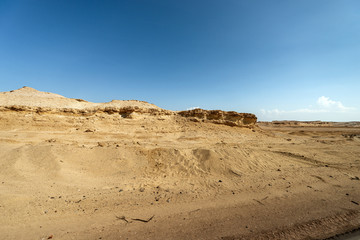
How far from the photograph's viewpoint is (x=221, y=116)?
17.5 meters

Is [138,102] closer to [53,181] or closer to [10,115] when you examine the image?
[10,115]

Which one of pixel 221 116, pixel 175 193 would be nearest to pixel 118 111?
pixel 221 116

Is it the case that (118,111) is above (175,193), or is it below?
above

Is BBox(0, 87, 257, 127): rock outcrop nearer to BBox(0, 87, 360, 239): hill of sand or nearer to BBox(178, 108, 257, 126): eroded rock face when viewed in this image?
BBox(178, 108, 257, 126): eroded rock face

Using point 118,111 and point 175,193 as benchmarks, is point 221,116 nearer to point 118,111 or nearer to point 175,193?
point 118,111

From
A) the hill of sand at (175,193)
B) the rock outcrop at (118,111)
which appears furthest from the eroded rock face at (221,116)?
the hill of sand at (175,193)

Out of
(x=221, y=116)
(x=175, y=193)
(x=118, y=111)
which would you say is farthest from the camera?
(x=221, y=116)

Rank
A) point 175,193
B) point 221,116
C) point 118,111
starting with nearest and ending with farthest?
1. point 175,193
2. point 118,111
3. point 221,116

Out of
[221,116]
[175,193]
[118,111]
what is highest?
[118,111]

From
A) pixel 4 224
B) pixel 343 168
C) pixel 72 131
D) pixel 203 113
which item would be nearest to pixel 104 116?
pixel 72 131

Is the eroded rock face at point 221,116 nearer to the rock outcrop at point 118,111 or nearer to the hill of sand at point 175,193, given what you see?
the rock outcrop at point 118,111

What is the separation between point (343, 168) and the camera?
7.14 metres

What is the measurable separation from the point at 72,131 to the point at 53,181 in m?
8.70

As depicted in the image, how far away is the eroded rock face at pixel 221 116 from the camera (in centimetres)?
1732
